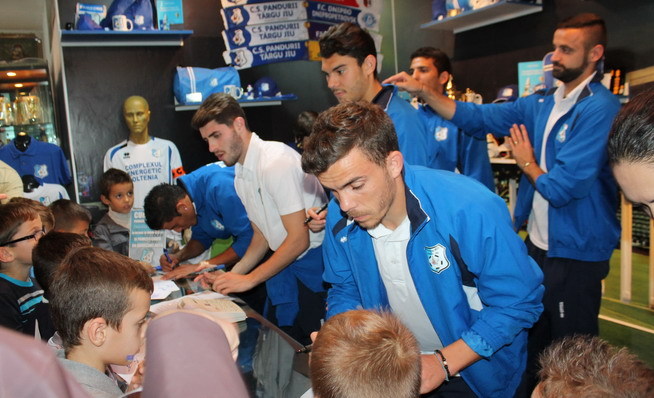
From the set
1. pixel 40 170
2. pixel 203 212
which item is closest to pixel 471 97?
pixel 203 212

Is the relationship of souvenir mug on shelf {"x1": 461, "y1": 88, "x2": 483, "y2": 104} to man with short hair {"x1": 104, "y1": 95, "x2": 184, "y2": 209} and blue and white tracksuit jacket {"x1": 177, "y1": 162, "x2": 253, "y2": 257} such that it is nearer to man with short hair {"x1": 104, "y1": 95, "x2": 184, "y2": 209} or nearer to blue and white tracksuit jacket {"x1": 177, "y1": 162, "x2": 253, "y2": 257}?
man with short hair {"x1": 104, "y1": 95, "x2": 184, "y2": 209}

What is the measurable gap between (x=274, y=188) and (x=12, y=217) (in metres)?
1.34

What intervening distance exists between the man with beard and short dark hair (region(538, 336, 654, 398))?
5.68 ft

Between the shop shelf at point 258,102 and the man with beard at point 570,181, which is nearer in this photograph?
the man with beard at point 570,181

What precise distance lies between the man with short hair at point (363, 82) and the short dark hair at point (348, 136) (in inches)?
34.4

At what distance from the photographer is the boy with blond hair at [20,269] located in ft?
8.16

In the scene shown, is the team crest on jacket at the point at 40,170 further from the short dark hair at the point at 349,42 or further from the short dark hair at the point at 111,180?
the short dark hair at the point at 349,42

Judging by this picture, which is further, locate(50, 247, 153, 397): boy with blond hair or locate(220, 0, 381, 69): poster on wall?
locate(220, 0, 381, 69): poster on wall

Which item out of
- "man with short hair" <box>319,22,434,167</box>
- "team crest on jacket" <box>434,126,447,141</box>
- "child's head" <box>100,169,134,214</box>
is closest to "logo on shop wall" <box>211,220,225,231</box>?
"child's head" <box>100,169,134,214</box>

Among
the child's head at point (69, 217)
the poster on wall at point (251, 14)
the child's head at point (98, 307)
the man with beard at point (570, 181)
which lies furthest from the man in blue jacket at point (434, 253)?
the poster on wall at point (251, 14)

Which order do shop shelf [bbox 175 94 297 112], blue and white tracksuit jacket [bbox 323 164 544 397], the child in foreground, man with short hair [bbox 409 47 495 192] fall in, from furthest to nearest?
shop shelf [bbox 175 94 297 112]
the child in foreground
man with short hair [bbox 409 47 495 192]
blue and white tracksuit jacket [bbox 323 164 544 397]

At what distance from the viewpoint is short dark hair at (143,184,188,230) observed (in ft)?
11.2

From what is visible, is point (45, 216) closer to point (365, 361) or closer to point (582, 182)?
point (365, 361)

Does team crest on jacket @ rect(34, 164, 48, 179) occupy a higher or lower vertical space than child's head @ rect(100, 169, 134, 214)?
higher
